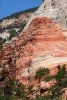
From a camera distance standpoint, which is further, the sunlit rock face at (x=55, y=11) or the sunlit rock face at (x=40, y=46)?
the sunlit rock face at (x=55, y=11)

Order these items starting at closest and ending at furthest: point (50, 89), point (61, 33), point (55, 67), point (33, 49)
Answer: point (50, 89) → point (55, 67) → point (33, 49) → point (61, 33)

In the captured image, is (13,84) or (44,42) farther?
(44,42)

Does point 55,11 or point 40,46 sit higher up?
point 55,11

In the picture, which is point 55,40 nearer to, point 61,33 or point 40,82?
point 61,33

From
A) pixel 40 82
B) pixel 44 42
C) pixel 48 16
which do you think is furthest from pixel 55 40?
pixel 40 82

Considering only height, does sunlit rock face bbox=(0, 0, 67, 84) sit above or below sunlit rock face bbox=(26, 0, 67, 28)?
below

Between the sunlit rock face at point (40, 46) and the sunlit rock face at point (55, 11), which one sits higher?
the sunlit rock face at point (55, 11)

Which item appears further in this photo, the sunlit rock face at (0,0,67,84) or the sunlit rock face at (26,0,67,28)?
the sunlit rock face at (26,0,67,28)

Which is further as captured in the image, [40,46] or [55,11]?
[55,11]
